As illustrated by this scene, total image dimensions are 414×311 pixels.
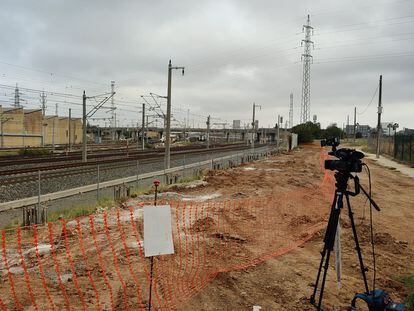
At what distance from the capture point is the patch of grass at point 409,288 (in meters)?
5.74

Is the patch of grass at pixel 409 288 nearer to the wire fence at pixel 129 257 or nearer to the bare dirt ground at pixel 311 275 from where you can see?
the bare dirt ground at pixel 311 275

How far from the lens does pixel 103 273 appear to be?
22.8 feet

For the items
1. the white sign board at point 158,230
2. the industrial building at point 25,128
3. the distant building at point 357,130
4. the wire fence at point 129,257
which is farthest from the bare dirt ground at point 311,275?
the distant building at point 357,130

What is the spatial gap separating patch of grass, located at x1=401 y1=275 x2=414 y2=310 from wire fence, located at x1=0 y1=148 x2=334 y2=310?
96.2 inches

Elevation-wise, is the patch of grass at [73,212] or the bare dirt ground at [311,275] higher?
the bare dirt ground at [311,275]

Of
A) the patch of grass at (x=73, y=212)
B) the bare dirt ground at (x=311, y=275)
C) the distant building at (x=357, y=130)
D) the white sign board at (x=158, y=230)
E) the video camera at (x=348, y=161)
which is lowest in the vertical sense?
the patch of grass at (x=73, y=212)

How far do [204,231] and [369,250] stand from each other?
395cm

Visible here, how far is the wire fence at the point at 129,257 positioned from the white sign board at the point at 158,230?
130cm

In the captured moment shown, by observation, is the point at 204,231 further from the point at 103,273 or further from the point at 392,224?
the point at 392,224

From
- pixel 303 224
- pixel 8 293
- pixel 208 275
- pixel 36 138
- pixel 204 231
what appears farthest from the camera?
pixel 36 138

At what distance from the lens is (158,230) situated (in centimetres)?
481

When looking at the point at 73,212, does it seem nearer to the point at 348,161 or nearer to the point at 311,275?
the point at 311,275

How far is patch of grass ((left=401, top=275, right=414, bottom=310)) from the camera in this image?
5.74m

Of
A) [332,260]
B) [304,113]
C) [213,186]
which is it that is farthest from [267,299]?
[304,113]
